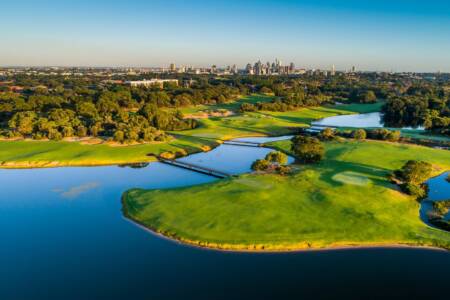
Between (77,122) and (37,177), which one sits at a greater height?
(77,122)

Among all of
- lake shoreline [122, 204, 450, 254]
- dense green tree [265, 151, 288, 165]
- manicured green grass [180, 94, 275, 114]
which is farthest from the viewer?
manicured green grass [180, 94, 275, 114]

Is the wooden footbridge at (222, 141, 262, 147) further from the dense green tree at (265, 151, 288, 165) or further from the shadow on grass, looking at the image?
the dense green tree at (265, 151, 288, 165)

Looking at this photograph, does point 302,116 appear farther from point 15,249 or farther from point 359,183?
point 15,249

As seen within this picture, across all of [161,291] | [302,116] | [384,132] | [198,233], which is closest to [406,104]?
[302,116]

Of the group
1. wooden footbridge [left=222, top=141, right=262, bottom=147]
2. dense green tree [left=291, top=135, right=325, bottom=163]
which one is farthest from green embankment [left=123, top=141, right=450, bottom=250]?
wooden footbridge [left=222, top=141, right=262, bottom=147]

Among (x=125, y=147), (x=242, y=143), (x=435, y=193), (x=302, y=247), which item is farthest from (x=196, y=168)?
(x=435, y=193)

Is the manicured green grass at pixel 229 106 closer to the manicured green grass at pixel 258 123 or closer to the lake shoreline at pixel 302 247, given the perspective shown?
the manicured green grass at pixel 258 123
